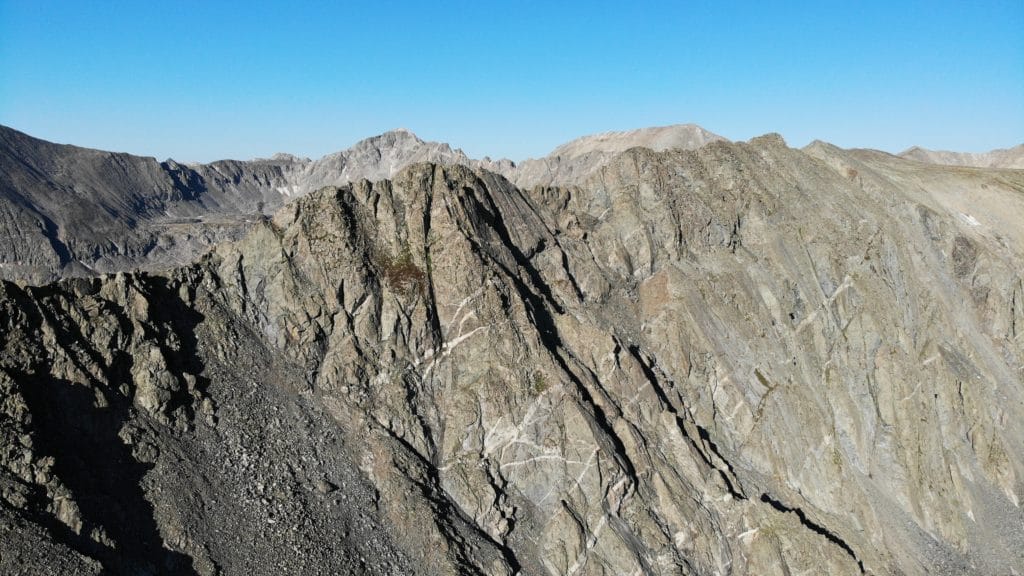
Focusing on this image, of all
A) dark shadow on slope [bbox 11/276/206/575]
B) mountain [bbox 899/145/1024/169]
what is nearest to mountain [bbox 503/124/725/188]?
mountain [bbox 899/145/1024/169]

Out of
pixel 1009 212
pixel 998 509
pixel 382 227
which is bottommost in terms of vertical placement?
pixel 998 509

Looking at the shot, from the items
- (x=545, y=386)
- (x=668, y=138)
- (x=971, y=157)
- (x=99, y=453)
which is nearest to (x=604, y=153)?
(x=668, y=138)

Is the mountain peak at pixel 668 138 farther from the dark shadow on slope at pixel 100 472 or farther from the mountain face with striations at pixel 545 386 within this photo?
the dark shadow on slope at pixel 100 472

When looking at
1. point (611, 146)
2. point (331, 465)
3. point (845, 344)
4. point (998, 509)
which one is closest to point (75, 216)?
point (611, 146)

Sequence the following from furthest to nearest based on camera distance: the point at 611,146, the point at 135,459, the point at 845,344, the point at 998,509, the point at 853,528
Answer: the point at 611,146
the point at 845,344
the point at 998,509
the point at 853,528
the point at 135,459

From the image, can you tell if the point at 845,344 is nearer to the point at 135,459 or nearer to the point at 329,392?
the point at 329,392

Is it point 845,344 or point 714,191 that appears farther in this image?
point 714,191

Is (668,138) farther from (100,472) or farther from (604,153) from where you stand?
(100,472)
